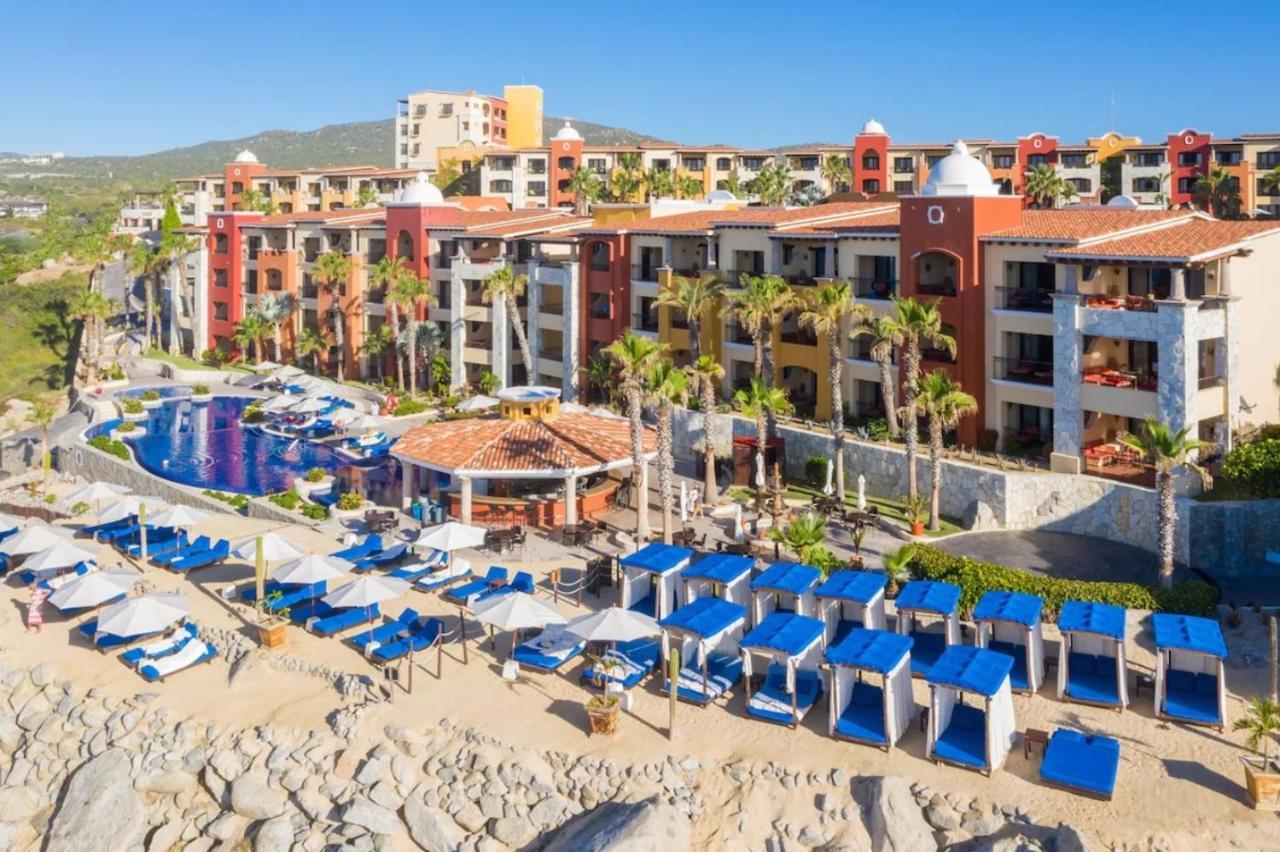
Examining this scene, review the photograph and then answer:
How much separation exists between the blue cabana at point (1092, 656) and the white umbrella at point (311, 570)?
2066cm

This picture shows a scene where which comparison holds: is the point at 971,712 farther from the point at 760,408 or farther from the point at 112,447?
the point at 112,447

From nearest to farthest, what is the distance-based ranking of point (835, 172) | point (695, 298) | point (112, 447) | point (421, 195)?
point (695, 298), point (112, 447), point (421, 195), point (835, 172)

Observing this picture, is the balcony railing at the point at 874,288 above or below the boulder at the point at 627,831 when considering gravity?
above

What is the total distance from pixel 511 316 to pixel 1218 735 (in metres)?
44.2

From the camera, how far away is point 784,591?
33125mm

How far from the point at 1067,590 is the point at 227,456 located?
4002 centimetres

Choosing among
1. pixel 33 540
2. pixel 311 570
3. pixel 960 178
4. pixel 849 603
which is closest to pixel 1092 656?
pixel 849 603

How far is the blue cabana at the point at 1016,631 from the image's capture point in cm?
3041

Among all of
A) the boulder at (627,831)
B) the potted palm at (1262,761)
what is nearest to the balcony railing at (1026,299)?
the potted palm at (1262,761)

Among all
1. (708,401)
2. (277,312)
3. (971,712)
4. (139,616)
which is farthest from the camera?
(277,312)

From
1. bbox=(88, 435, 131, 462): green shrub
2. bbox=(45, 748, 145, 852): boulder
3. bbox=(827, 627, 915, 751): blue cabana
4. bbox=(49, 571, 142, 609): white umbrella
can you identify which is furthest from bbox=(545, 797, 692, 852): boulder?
bbox=(88, 435, 131, 462): green shrub

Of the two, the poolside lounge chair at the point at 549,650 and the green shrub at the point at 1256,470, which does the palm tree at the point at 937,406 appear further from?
the poolside lounge chair at the point at 549,650

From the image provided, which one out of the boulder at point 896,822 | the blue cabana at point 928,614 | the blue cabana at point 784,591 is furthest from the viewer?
the blue cabana at point 784,591

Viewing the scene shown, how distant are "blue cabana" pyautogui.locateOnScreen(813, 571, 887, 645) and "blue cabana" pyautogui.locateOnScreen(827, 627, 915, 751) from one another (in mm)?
2706
